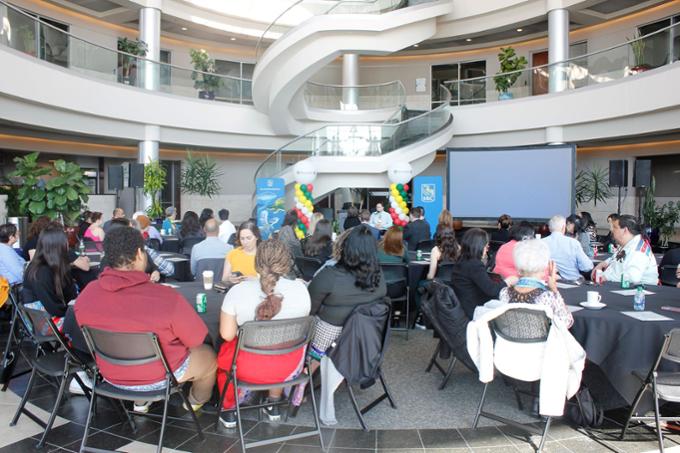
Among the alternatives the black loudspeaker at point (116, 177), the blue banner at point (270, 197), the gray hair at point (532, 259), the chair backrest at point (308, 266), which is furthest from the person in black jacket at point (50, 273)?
the blue banner at point (270, 197)

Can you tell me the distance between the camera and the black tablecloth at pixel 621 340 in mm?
3316

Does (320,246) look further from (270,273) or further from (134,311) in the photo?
(134,311)

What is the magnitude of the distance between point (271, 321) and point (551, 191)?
10110mm

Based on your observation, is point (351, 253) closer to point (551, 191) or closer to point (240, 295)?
point (240, 295)

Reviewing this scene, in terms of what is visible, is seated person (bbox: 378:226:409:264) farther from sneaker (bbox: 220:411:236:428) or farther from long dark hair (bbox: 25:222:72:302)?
long dark hair (bbox: 25:222:72:302)

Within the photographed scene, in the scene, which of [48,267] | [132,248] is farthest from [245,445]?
[48,267]

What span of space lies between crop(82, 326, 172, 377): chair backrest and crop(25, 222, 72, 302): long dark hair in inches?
49.4

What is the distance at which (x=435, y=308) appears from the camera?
162 inches

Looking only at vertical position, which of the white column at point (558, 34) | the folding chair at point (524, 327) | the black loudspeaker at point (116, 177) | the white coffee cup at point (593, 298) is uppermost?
the white column at point (558, 34)

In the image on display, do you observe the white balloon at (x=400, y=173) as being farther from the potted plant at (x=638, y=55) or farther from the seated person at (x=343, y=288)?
the seated person at (x=343, y=288)

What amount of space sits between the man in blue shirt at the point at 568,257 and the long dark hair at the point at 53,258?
4.56 meters

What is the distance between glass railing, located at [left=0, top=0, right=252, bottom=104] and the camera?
10070 mm

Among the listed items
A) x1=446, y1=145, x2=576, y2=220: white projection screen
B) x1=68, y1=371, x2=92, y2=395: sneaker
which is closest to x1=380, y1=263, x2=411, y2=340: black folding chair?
x1=68, y1=371, x2=92, y2=395: sneaker

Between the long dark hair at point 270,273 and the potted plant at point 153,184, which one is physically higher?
the potted plant at point 153,184
